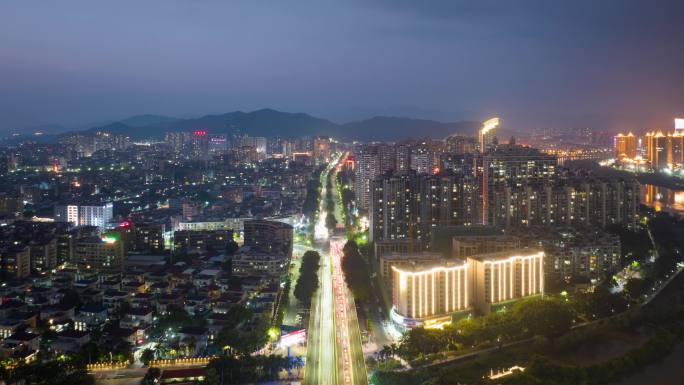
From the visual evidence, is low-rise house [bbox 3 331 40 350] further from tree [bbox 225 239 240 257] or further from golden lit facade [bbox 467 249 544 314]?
golden lit facade [bbox 467 249 544 314]

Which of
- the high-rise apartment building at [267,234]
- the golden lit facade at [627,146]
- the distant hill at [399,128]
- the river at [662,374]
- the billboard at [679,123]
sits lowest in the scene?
the river at [662,374]

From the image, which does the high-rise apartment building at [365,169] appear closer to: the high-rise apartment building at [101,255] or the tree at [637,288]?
the high-rise apartment building at [101,255]

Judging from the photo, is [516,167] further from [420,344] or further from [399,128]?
[399,128]

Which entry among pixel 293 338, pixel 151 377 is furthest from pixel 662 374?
pixel 151 377

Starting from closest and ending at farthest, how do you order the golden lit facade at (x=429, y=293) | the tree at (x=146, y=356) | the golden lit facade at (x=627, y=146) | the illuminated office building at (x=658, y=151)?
the tree at (x=146, y=356) < the golden lit facade at (x=429, y=293) < the illuminated office building at (x=658, y=151) < the golden lit facade at (x=627, y=146)

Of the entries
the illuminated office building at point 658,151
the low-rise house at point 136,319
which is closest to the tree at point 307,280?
the low-rise house at point 136,319

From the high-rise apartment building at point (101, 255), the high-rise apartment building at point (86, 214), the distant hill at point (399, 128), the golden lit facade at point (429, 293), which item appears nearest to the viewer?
the golden lit facade at point (429, 293)
